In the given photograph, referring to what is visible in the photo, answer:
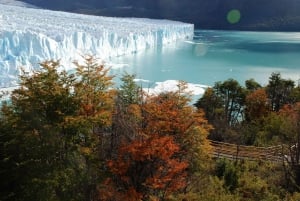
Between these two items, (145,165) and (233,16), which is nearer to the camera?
(145,165)

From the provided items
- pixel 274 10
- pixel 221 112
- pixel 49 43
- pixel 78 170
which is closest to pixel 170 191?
pixel 78 170

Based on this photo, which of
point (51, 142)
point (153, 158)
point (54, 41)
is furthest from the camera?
point (54, 41)

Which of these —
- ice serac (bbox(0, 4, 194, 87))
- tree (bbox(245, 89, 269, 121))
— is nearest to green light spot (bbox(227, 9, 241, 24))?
ice serac (bbox(0, 4, 194, 87))

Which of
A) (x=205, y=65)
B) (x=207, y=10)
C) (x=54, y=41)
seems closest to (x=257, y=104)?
(x=54, y=41)

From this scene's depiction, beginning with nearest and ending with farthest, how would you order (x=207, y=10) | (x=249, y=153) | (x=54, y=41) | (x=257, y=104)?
1. (x=249, y=153)
2. (x=257, y=104)
3. (x=54, y=41)
4. (x=207, y=10)

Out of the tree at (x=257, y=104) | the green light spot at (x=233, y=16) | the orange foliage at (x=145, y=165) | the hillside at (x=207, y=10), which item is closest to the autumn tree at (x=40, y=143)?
the orange foliage at (x=145, y=165)

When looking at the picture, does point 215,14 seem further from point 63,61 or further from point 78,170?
point 78,170

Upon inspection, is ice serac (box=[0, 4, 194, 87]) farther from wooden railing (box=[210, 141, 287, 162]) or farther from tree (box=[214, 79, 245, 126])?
tree (box=[214, 79, 245, 126])

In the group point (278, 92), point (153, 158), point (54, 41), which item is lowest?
point (278, 92)

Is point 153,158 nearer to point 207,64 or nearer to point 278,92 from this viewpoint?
point 278,92
